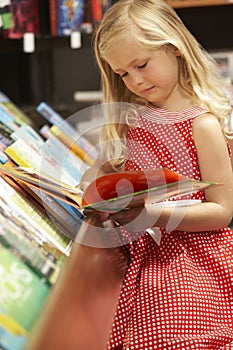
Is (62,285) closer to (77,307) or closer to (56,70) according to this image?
(77,307)

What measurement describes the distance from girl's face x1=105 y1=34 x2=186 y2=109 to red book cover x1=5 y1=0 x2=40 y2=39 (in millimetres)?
1485

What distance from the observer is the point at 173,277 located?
53.1 inches

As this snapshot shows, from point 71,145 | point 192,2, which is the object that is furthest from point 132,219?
point 192,2

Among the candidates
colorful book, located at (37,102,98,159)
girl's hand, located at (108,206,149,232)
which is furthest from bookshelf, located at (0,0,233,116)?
girl's hand, located at (108,206,149,232)

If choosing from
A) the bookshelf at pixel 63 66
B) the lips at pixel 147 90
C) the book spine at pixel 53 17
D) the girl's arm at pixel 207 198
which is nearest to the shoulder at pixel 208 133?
the girl's arm at pixel 207 198

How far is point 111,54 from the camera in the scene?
1.50m

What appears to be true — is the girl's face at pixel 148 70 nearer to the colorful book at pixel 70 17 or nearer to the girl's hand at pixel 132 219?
the girl's hand at pixel 132 219

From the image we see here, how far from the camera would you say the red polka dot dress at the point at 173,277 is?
126 cm

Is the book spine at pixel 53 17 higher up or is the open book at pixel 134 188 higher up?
the open book at pixel 134 188

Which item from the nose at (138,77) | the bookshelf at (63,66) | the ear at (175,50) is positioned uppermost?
the nose at (138,77)

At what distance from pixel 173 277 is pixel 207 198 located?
207 millimetres

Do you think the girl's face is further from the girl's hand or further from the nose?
the girl's hand

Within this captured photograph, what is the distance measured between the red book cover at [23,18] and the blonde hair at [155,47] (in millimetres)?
1357

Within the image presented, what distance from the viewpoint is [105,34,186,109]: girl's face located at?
1481 millimetres
